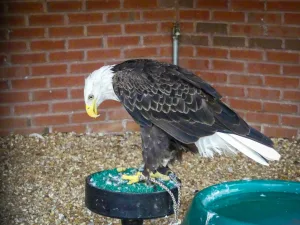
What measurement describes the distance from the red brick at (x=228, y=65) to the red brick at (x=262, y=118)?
0.41 metres

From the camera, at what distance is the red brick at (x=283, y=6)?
5.38 m

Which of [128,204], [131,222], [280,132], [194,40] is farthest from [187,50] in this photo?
[128,204]

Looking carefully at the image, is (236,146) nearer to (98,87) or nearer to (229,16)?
(98,87)

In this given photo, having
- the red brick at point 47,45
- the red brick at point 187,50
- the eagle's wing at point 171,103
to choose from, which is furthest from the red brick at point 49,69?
the eagle's wing at point 171,103

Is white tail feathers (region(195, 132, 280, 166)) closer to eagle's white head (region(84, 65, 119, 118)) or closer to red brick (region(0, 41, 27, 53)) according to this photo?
eagle's white head (region(84, 65, 119, 118))

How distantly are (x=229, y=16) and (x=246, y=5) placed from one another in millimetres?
179

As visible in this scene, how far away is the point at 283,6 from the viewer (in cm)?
542

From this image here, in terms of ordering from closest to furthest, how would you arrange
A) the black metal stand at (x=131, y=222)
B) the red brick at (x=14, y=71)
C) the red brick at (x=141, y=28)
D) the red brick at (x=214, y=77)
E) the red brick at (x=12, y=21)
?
the black metal stand at (x=131, y=222) → the red brick at (x=12, y=21) → the red brick at (x=14, y=71) → the red brick at (x=141, y=28) → the red brick at (x=214, y=77)

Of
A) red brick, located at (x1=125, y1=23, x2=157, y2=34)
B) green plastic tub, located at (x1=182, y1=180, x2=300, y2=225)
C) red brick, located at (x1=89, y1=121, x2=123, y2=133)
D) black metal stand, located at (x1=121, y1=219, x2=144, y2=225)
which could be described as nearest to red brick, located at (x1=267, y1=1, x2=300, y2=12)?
red brick, located at (x1=125, y1=23, x2=157, y2=34)

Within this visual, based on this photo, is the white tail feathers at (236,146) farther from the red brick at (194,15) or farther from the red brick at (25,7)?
the red brick at (25,7)

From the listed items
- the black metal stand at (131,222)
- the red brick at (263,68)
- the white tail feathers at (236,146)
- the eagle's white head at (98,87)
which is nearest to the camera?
the black metal stand at (131,222)

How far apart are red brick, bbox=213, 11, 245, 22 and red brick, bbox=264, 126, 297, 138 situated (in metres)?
0.98

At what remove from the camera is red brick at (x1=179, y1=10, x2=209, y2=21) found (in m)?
5.72

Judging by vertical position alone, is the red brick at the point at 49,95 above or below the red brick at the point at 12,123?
above
